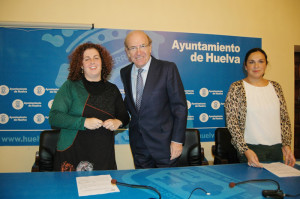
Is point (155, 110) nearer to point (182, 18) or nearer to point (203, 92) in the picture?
point (203, 92)

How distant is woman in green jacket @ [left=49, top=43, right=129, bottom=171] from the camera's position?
5.39 ft

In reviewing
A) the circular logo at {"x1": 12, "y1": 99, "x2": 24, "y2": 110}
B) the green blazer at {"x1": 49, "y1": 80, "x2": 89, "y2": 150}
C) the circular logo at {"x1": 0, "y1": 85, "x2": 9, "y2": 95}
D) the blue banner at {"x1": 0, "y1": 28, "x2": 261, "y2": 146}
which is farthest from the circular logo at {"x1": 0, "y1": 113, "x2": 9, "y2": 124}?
the green blazer at {"x1": 49, "y1": 80, "x2": 89, "y2": 150}

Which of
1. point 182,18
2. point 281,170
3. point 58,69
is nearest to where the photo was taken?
point 281,170

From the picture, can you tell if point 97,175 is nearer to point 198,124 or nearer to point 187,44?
point 198,124

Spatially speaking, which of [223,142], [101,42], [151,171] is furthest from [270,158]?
[101,42]

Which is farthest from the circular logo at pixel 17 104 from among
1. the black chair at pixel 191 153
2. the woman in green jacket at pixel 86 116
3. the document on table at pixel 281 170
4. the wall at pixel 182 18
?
the document on table at pixel 281 170

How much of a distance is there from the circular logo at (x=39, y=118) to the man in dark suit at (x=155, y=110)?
1.77m

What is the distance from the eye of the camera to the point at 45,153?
2328mm

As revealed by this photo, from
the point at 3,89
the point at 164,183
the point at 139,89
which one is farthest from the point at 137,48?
the point at 3,89

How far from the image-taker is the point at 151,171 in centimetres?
149

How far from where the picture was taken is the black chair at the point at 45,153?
2.29m

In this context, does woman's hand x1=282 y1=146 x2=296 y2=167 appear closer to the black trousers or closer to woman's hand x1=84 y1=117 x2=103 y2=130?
the black trousers

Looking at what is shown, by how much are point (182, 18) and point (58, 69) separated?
83.7 inches

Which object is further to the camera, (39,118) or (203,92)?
(203,92)
